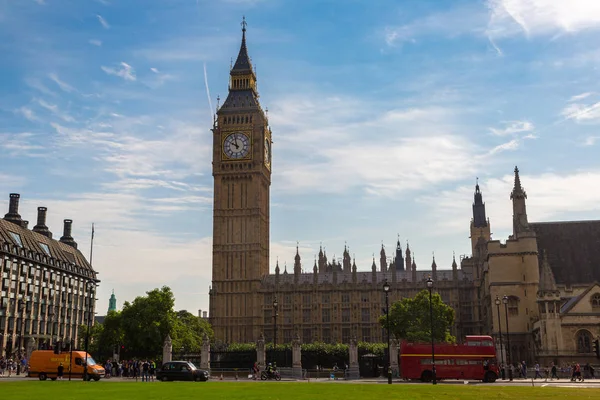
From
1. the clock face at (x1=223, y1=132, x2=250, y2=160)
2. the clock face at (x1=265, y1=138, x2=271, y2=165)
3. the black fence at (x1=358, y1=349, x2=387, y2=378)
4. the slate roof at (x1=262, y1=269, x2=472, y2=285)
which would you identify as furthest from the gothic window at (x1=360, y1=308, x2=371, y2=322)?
the black fence at (x1=358, y1=349, x2=387, y2=378)

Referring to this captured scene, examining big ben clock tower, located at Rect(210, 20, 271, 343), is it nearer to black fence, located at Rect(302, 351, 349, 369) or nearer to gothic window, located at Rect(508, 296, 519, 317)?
black fence, located at Rect(302, 351, 349, 369)

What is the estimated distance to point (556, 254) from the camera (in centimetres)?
7350

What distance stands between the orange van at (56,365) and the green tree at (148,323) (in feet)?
78.0

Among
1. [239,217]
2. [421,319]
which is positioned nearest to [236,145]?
[239,217]

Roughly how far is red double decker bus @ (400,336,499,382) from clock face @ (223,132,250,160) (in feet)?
237

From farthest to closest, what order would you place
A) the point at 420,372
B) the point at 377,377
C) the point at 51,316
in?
the point at 51,316
the point at 377,377
the point at 420,372

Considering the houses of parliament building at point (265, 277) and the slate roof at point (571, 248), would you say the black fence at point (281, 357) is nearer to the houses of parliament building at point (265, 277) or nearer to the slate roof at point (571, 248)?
the slate roof at point (571, 248)

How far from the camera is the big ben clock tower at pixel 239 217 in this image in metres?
108

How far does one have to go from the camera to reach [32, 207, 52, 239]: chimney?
9781 cm

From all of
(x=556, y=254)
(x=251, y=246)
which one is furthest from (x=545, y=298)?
(x=251, y=246)

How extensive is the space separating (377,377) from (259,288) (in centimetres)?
5826

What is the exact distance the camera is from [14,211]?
90312 mm

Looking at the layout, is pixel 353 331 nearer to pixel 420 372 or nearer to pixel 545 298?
pixel 545 298

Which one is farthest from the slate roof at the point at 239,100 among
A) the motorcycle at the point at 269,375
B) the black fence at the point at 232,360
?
the motorcycle at the point at 269,375
